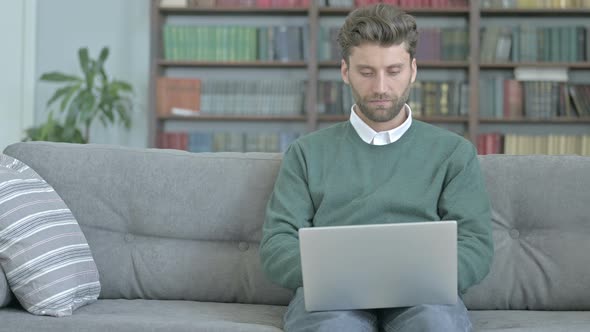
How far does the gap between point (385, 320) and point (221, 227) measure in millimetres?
574

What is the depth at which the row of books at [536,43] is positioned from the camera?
15.5 feet

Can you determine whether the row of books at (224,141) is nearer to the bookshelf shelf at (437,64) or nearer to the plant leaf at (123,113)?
the plant leaf at (123,113)

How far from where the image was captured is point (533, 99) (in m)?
4.74

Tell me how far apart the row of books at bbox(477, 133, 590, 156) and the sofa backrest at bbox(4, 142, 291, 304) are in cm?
288

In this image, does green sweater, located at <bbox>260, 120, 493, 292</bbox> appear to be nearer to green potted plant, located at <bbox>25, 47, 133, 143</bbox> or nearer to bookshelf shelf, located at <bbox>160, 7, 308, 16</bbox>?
green potted plant, located at <bbox>25, 47, 133, 143</bbox>

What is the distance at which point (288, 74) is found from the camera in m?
5.00

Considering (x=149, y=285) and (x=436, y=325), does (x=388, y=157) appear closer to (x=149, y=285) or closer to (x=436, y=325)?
(x=436, y=325)

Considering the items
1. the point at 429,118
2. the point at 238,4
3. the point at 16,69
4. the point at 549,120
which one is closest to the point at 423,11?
the point at 429,118

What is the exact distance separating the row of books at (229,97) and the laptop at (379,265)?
3.34 metres

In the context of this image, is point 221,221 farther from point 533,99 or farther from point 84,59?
point 533,99

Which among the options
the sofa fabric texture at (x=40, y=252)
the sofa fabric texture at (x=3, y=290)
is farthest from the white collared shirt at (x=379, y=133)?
the sofa fabric texture at (x=3, y=290)

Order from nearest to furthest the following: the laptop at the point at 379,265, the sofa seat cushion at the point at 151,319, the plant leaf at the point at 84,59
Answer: the laptop at the point at 379,265, the sofa seat cushion at the point at 151,319, the plant leaf at the point at 84,59

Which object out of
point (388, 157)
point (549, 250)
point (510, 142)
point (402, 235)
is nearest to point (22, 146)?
point (388, 157)

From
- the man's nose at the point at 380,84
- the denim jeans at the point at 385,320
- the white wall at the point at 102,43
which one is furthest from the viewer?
the white wall at the point at 102,43
